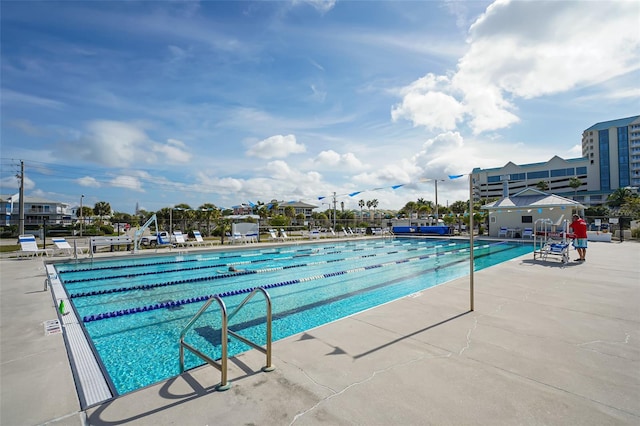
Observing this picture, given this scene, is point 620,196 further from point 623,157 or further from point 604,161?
point 623,157

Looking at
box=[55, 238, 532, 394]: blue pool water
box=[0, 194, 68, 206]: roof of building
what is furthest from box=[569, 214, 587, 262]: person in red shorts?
box=[0, 194, 68, 206]: roof of building

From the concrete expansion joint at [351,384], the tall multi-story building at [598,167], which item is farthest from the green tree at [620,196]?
the concrete expansion joint at [351,384]

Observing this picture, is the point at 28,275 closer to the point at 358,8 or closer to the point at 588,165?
the point at 358,8

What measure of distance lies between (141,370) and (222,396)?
2.10 meters

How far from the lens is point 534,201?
20.5 meters

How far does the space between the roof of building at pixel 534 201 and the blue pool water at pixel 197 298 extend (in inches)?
413

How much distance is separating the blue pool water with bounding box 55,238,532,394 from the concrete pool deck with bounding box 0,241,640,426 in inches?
36.4

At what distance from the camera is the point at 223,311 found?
7.72 ft

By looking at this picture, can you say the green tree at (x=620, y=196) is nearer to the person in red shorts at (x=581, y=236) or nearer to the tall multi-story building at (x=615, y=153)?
the tall multi-story building at (x=615, y=153)

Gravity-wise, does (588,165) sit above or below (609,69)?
above

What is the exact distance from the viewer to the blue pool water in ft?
13.3

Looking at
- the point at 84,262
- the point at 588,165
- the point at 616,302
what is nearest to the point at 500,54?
the point at 616,302

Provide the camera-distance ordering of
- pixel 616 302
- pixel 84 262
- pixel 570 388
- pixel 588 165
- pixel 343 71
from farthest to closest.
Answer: pixel 588 165 → pixel 84 262 → pixel 343 71 → pixel 616 302 → pixel 570 388

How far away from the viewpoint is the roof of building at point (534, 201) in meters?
18.9
